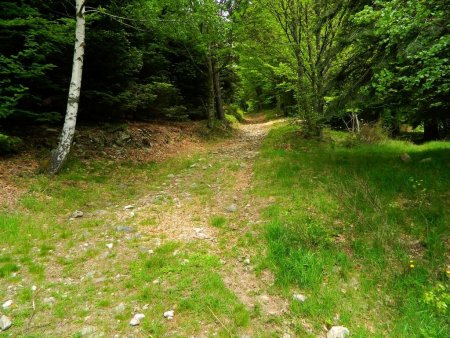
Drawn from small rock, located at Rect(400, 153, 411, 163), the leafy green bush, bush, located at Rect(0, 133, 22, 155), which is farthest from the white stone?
small rock, located at Rect(400, 153, 411, 163)

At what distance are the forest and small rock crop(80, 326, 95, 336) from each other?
2cm

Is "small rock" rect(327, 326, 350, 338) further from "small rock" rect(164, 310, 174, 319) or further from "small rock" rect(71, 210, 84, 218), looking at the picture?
"small rock" rect(71, 210, 84, 218)

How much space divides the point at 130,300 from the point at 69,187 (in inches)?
190

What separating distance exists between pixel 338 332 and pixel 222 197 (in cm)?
472

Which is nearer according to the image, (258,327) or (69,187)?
(258,327)

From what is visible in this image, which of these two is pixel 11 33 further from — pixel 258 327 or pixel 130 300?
pixel 258 327

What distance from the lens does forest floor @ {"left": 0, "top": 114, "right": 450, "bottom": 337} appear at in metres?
4.14

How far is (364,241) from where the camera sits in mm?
5738

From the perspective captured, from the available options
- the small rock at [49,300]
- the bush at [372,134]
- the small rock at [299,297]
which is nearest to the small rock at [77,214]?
the small rock at [49,300]

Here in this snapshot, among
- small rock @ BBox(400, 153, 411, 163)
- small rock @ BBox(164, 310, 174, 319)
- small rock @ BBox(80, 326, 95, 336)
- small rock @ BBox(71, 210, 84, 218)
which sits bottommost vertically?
small rock @ BBox(164, 310, 174, 319)

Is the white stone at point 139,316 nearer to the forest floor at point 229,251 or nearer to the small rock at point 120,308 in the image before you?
the forest floor at point 229,251

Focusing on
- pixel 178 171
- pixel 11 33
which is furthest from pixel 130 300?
pixel 11 33

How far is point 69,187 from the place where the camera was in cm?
805

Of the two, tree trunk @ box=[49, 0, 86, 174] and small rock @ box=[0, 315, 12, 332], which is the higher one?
tree trunk @ box=[49, 0, 86, 174]
